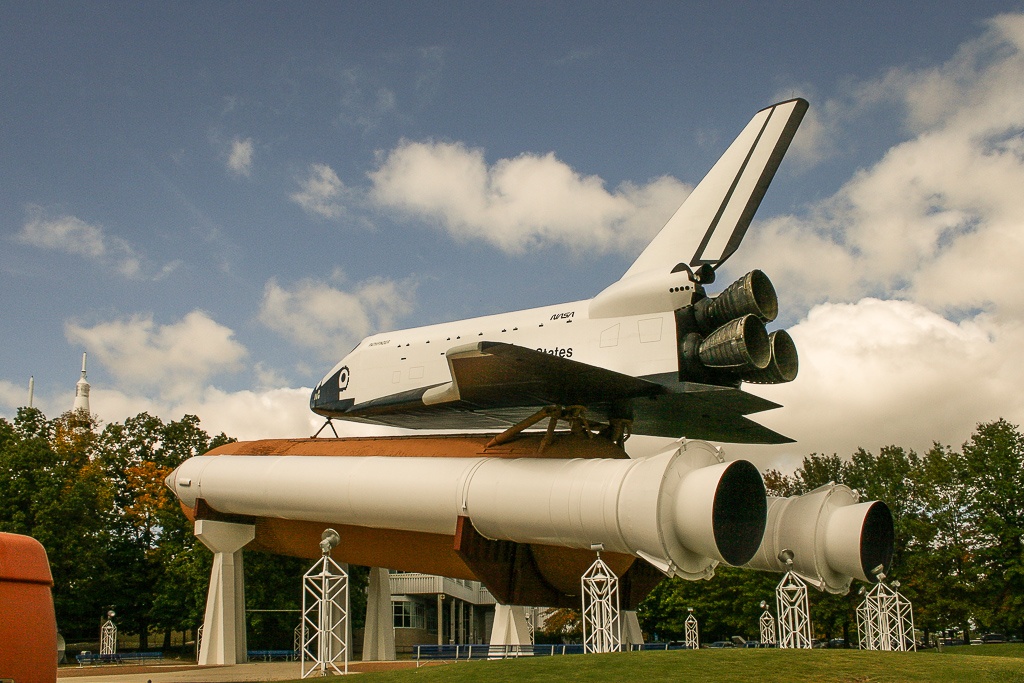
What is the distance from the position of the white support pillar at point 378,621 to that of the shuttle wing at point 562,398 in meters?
7.07

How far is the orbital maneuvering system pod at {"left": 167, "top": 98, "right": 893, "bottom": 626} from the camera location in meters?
12.4

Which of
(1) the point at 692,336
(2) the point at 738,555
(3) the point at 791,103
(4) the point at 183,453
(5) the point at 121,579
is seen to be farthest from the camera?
(4) the point at 183,453

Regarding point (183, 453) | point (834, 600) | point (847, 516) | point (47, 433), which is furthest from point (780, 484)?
point (47, 433)

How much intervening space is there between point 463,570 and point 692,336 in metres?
6.17

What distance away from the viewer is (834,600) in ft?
94.1

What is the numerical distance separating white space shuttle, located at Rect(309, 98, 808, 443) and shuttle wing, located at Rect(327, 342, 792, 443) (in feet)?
0.08

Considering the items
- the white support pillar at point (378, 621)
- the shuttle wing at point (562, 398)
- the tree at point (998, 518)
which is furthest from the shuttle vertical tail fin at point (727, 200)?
the tree at point (998, 518)

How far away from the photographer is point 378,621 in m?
23.2

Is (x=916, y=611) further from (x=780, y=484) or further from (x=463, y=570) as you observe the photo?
(x=463, y=570)

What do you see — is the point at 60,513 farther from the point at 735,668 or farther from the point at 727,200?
the point at 735,668

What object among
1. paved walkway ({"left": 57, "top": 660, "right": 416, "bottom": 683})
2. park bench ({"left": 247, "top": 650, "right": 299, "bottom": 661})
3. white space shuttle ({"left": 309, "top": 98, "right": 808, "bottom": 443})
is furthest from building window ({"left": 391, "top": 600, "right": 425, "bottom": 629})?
white space shuttle ({"left": 309, "top": 98, "right": 808, "bottom": 443})

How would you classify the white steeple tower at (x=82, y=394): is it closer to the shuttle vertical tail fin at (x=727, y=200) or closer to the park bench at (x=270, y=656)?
the park bench at (x=270, y=656)

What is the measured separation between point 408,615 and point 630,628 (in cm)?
2446

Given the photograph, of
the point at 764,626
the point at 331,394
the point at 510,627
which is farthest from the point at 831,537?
the point at 331,394
